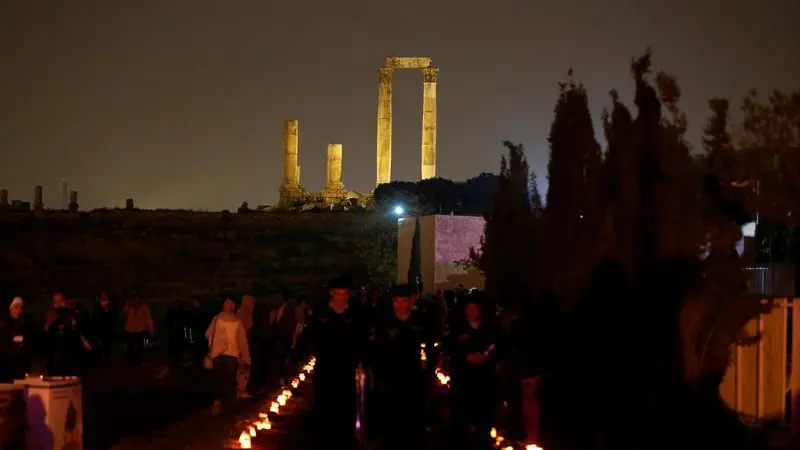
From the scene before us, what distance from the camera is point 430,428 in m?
12.5

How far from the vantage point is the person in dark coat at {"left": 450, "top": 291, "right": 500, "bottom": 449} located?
10.3 metres

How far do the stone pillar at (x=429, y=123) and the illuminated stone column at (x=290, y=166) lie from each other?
9.11 m

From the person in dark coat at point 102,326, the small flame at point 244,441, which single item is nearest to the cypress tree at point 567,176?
the small flame at point 244,441

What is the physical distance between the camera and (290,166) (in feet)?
256

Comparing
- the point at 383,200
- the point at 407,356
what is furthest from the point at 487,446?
the point at 383,200

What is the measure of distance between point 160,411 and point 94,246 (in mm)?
39663

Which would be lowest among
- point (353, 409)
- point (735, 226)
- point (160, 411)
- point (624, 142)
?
point (160, 411)

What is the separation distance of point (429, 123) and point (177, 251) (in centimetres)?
2799

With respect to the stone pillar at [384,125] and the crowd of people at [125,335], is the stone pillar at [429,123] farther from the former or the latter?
the crowd of people at [125,335]

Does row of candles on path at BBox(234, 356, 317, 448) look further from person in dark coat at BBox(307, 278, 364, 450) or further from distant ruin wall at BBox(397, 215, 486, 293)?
distant ruin wall at BBox(397, 215, 486, 293)

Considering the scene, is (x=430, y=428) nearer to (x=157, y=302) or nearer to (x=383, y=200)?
(x=157, y=302)

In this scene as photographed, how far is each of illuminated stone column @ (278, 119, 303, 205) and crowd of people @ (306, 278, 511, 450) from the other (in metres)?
65.9

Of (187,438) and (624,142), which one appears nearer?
(187,438)

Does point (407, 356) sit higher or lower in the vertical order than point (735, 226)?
lower
